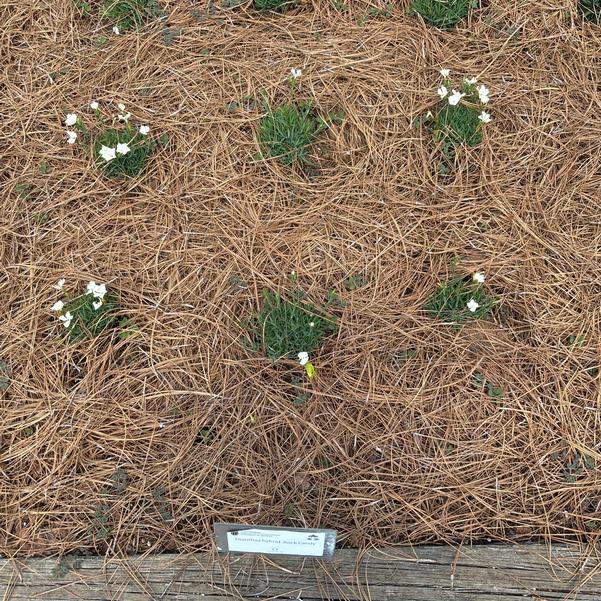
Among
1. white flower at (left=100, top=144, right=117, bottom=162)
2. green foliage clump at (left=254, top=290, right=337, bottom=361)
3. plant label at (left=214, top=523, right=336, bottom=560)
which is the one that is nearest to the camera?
plant label at (left=214, top=523, right=336, bottom=560)

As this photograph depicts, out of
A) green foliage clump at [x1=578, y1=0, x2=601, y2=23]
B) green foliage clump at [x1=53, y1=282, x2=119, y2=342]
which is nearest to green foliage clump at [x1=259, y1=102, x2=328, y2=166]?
green foliage clump at [x1=53, y1=282, x2=119, y2=342]

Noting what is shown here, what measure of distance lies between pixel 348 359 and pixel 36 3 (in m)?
2.66

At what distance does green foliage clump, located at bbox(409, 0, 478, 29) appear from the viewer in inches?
107

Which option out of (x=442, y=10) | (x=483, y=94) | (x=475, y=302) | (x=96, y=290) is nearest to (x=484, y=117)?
(x=483, y=94)

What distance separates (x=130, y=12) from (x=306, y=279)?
184 cm

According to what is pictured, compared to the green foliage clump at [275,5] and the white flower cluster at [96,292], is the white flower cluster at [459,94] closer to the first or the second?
the green foliage clump at [275,5]

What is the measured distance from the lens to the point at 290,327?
7.14ft

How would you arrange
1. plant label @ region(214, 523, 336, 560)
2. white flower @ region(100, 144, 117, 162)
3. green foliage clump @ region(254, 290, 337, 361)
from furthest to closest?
white flower @ region(100, 144, 117, 162)
green foliage clump @ region(254, 290, 337, 361)
plant label @ region(214, 523, 336, 560)

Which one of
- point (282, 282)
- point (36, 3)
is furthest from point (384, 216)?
point (36, 3)

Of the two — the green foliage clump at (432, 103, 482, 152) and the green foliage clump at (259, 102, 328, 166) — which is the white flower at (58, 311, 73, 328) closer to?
the green foliage clump at (259, 102, 328, 166)

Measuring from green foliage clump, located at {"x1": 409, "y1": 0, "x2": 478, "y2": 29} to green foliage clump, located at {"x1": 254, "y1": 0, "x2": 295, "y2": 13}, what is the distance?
67 centimetres

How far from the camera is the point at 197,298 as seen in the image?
233 centimetres

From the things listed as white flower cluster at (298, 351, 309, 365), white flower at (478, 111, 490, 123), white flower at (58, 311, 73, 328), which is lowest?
white flower cluster at (298, 351, 309, 365)

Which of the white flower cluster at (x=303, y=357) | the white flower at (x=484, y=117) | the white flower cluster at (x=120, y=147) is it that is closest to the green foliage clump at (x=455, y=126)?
the white flower at (x=484, y=117)
